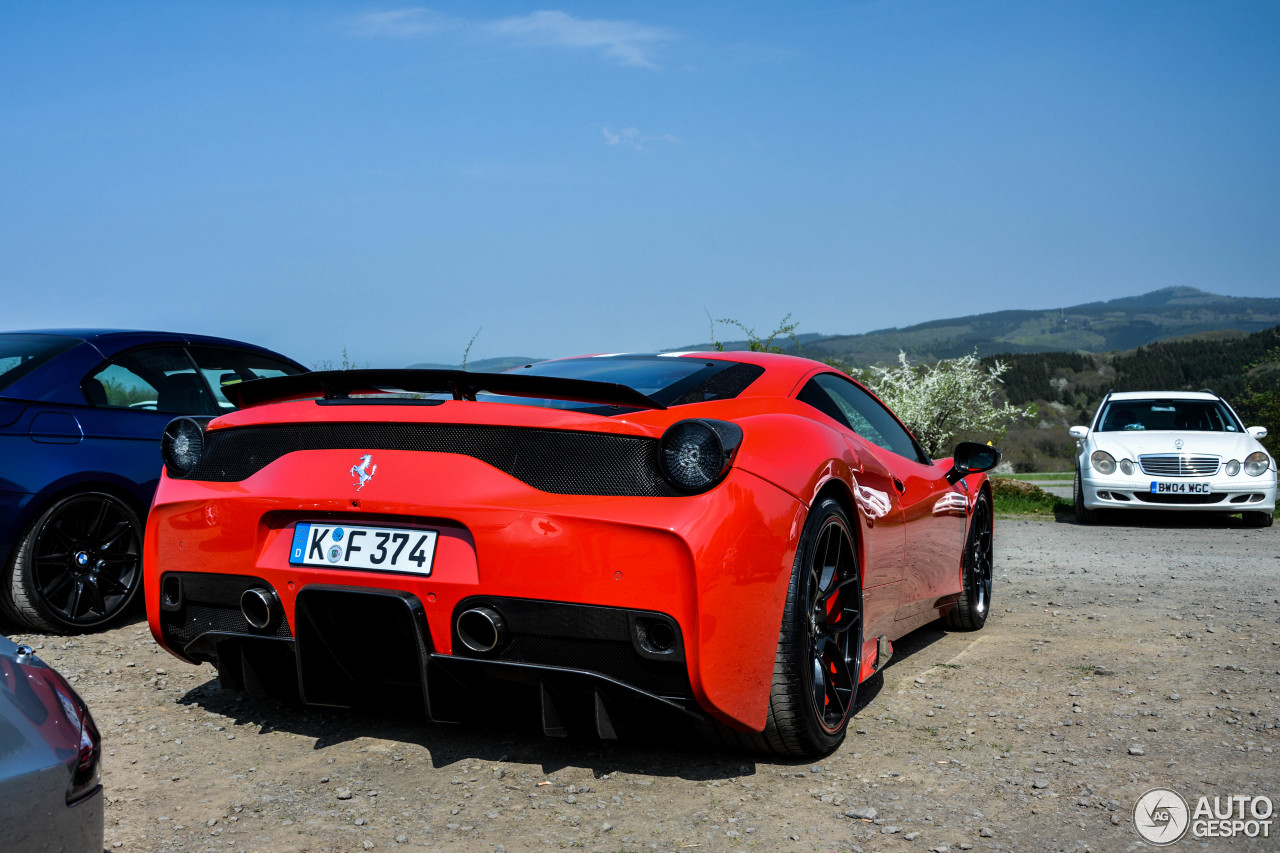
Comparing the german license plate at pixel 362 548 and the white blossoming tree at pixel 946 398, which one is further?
the white blossoming tree at pixel 946 398

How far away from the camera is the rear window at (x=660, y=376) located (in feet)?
10.4

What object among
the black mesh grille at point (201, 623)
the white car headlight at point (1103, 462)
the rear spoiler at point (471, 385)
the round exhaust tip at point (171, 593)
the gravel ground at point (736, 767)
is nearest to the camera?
the gravel ground at point (736, 767)

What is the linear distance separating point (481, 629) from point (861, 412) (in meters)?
2.12

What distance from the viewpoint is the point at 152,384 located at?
218 inches

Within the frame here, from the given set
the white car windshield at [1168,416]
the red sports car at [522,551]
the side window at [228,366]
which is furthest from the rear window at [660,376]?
the white car windshield at [1168,416]

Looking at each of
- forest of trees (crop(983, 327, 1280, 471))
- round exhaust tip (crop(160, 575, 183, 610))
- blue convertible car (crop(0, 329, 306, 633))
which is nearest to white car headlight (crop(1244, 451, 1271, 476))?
blue convertible car (crop(0, 329, 306, 633))

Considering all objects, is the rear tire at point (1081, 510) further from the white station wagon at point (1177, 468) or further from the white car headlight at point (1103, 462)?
the white car headlight at point (1103, 462)

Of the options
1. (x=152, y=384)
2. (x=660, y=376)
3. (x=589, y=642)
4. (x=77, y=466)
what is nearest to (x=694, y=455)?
(x=589, y=642)

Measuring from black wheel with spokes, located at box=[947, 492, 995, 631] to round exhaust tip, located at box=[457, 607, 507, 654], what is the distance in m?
2.98

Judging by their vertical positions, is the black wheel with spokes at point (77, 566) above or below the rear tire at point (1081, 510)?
above

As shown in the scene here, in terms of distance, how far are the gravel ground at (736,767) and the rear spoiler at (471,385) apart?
1.08 metres

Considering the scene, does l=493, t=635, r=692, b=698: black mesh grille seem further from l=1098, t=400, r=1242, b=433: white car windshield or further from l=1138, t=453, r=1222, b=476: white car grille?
l=1098, t=400, r=1242, b=433: white car windshield

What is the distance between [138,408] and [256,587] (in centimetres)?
281

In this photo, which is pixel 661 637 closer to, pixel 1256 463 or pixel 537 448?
pixel 537 448
